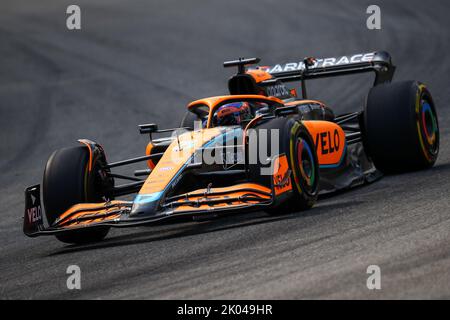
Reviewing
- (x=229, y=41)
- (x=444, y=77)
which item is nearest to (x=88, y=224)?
(x=444, y=77)

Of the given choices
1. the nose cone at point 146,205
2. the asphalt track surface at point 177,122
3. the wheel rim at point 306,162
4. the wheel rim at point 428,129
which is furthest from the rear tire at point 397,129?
the nose cone at point 146,205

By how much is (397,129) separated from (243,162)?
215 cm

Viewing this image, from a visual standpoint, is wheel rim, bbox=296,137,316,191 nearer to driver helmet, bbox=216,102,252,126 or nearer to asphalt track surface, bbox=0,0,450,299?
asphalt track surface, bbox=0,0,450,299

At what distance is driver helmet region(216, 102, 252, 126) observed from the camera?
995 centimetres

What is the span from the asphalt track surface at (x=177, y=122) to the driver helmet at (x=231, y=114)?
3.72ft

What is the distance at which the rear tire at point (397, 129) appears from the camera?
10.5 meters

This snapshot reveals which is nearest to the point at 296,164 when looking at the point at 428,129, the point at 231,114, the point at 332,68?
the point at 231,114

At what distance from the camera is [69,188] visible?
29.6 ft

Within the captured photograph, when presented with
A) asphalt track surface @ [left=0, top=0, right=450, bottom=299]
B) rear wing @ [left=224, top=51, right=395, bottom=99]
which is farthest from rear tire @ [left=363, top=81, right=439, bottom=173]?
rear wing @ [left=224, top=51, right=395, bottom=99]

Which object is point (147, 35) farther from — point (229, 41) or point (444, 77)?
point (444, 77)

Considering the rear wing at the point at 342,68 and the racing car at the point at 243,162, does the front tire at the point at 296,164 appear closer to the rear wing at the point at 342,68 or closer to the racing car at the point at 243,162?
the racing car at the point at 243,162

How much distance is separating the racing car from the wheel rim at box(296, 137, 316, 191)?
0.01m

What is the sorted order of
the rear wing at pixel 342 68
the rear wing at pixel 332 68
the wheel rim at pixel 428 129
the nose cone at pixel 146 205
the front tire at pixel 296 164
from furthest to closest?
the rear wing at pixel 342 68 < the rear wing at pixel 332 68 < the wheel rim at pixel 428 129 < the front tire at pixel 296 164 < the nose cone at pixel 146 205

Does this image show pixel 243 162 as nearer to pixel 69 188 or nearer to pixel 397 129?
pixel 69 188
